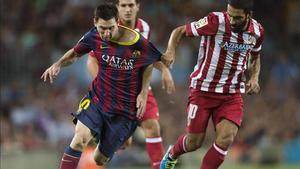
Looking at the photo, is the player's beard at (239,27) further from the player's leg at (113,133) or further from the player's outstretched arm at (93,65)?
the player's outstretched arm at (93,65)

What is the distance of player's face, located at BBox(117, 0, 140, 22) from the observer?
11.6 meters

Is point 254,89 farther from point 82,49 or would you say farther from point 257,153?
point 257,153

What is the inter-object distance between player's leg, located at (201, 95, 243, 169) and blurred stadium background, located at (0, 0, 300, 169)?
21.5ft

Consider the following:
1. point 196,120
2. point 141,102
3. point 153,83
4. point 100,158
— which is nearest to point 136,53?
point 141,102

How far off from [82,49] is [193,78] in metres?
1.31

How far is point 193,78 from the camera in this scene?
439 inches

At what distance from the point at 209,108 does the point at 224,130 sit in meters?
0.39

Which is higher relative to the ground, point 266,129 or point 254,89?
point 254,89

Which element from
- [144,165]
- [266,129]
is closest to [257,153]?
[266,129]

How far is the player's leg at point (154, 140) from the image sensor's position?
1172 cm

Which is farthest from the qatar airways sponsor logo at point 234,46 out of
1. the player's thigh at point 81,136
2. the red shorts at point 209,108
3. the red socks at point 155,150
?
the player's thigh at point 81,136

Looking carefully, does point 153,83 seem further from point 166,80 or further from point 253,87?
point 253,87

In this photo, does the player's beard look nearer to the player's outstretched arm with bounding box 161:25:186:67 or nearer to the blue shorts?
the player's outstretched arm with bounding box 161:25:186:67

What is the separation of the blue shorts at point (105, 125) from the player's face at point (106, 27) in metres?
0.86
